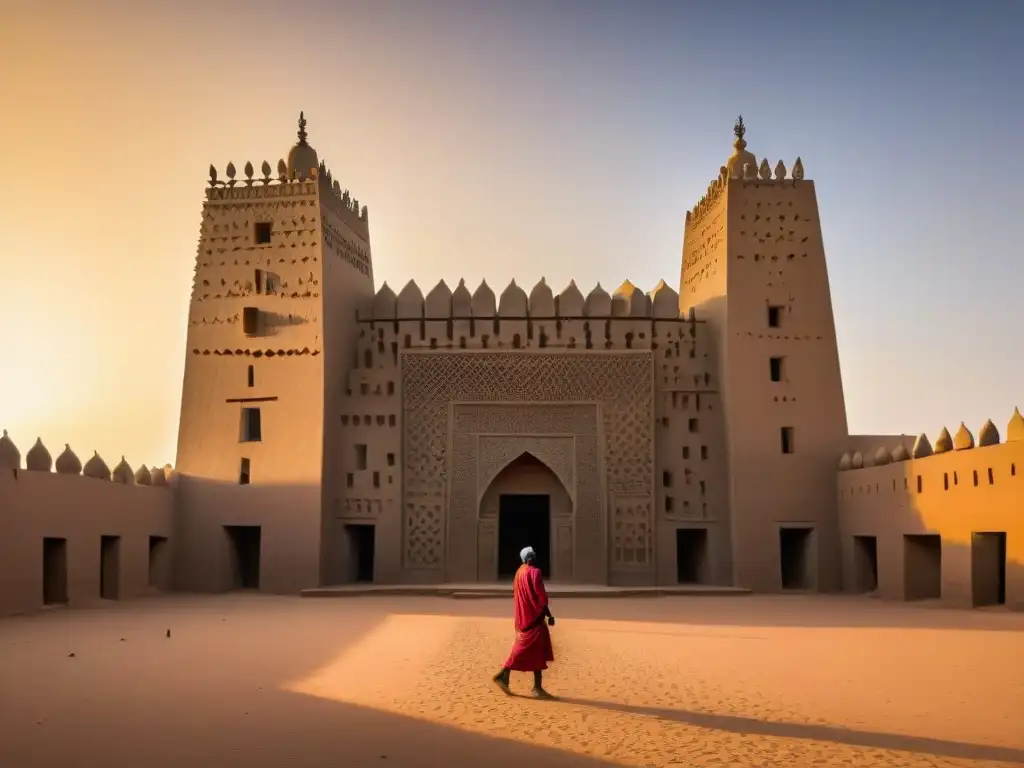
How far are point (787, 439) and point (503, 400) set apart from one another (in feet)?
17.8

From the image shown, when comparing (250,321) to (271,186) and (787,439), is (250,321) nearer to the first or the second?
(271,186)

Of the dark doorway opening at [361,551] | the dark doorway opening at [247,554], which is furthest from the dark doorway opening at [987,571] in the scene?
the dark doorway opening at [247,554]

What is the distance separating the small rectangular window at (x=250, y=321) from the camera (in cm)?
1903

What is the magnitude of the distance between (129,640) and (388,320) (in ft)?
34.0

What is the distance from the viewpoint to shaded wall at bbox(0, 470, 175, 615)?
1373cm

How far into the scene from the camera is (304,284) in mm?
18938

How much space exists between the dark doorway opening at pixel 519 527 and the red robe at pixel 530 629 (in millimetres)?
15290

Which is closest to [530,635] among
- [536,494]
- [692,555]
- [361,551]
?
[536,494]

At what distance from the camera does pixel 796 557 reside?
19656 mm

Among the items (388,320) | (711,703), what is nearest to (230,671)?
(711,703)

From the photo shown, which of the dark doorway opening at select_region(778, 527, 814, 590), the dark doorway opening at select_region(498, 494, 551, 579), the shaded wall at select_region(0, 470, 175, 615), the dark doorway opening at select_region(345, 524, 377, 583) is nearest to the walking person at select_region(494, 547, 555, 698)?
the shaded wall at select_region(0, 470, 175, 615)

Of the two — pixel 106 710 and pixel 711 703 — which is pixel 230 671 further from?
pixel 711 703

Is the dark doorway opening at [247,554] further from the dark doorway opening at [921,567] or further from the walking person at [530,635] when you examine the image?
the walking person at [530,635]

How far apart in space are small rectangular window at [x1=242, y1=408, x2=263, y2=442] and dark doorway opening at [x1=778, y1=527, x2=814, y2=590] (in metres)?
9.87
